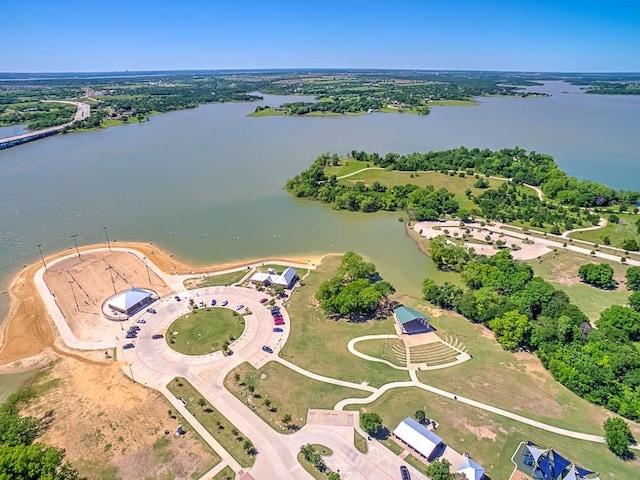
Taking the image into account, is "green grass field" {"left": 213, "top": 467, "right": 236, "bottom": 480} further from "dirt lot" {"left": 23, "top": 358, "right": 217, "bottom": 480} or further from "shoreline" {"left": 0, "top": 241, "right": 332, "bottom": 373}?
"shoreline" {"left": 0, "top": 241, "right": 332, "bottom": 373}

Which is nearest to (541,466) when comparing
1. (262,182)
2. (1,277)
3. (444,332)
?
(444,332)

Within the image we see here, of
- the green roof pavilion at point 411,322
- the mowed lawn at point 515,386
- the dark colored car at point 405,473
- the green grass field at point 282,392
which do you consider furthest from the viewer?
the green roof pavilion at point 411,322

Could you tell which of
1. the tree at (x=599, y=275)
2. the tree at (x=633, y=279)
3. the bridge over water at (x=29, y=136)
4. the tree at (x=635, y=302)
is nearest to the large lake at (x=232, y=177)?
the bridge over water at (x=29, y=136)

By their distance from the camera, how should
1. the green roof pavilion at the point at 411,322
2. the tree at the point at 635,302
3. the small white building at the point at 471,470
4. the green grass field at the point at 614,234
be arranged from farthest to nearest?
1. the green grass field at the point at 614,234
2. the tree at the point at 635,302
3. the green roof pavilion at the point at 411,322
4. the small white building at the point at 471,470

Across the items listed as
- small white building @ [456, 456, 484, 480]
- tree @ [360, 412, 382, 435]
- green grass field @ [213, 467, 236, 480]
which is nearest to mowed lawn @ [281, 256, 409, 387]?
tree @ [360, 412, 382, 435]

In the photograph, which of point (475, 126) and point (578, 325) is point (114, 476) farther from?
point (475, 126)

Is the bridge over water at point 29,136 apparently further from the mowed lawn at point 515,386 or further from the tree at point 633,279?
the tree at point 633,279

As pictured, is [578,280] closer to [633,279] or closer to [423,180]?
[633,279]
